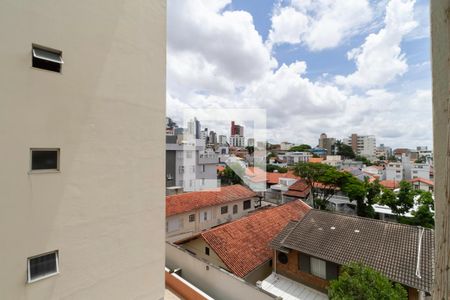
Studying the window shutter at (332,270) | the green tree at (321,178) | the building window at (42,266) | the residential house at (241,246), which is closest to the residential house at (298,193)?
the green tree at (321,178)

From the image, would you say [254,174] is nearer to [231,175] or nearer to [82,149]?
[231,175]

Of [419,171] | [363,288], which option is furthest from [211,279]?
[419,171]

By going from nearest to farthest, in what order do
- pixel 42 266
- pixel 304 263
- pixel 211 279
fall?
pixel 42 266, pixel 211 279, pixel 304 263

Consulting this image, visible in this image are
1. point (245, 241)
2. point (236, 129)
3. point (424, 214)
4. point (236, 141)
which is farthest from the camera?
point (236, 141)

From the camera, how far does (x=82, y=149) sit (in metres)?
3.57

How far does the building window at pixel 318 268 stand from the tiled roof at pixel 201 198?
8.66 m

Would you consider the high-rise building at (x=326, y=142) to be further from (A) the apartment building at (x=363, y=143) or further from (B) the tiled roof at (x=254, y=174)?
(B) the tiled roof at (x=254, y=174)

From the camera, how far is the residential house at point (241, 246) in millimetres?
9680

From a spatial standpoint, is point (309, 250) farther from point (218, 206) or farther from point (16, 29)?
point (16, 29)

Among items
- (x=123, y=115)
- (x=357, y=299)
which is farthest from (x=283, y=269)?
(x=123, y=115)

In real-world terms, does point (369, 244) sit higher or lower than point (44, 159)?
lower

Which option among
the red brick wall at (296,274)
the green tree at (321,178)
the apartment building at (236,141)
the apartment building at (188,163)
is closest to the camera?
the red brick wall at (296,274)

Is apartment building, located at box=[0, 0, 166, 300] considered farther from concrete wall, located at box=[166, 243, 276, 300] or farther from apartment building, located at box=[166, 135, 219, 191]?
apartment building, located at box=[166, 135, 219, 191]

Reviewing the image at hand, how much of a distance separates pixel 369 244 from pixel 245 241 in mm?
5365
